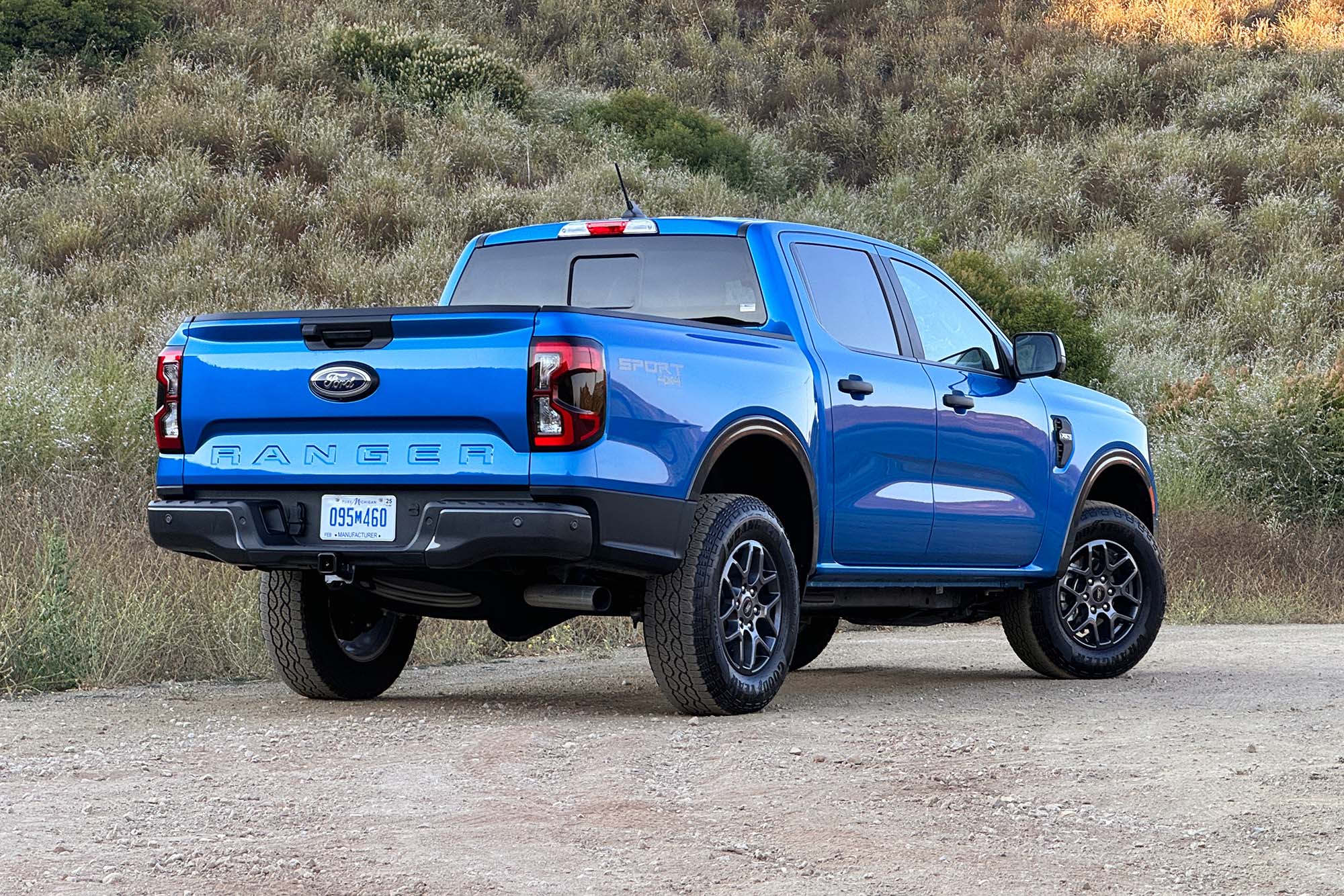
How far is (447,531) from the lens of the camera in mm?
6301

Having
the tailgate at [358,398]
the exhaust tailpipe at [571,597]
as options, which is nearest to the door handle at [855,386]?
the exhaust tailpipe at [571,597]

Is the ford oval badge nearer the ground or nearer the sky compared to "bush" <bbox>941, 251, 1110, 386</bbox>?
nearer the ground

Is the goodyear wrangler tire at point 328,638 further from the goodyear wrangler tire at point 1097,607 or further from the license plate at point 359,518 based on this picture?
the goodyear wrangler tire at point 1097,607

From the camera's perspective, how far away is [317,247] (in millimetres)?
22688

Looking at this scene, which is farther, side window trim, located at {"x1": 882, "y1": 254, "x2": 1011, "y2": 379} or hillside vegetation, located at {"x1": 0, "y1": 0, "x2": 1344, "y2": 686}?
hillside vegetation, located at {"x1": 0, "y1": 0, "x2": 1344, "y2": 686}

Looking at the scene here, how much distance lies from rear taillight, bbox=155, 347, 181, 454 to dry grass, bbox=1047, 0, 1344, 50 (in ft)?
105

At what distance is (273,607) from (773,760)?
8.56 ft

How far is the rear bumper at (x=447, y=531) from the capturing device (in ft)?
20.4

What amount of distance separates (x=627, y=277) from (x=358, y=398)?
1.70 meters

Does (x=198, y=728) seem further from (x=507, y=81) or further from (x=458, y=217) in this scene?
(x=507, y=81)

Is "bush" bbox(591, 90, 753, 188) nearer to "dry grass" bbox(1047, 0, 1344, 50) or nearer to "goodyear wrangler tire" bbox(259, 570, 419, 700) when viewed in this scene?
"dry grass" bbox(1047, 0, 1344, 50)

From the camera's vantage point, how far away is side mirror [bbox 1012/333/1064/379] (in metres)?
8.62

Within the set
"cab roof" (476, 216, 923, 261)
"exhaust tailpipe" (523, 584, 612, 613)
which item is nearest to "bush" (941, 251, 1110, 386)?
"cab roof" (476, 216, 923, 261)

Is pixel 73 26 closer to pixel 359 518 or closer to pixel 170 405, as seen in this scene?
pixel 170 405
